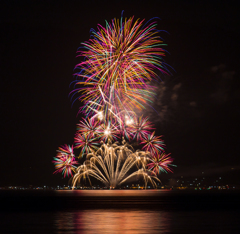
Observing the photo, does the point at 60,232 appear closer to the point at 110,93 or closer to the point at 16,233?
the point at 16,233

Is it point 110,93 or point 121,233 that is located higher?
point 110,93

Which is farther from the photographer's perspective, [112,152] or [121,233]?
[112,152]

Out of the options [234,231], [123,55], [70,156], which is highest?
[123,55]

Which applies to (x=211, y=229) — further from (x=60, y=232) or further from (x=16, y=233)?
(x=16, y=233)

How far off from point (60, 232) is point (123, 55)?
40.0 m

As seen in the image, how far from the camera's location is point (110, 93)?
58.3 metres

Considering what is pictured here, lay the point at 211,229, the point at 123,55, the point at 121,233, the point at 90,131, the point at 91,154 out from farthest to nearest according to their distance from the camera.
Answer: the point at 91,154 < the point at 90,131 < the point at 123,55 < the point at 211,229 < the point at 121,233

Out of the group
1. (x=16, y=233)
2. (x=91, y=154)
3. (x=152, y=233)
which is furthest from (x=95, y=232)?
(x=91, y=154)

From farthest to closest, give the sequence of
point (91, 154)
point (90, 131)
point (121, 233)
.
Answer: point (91, 154)
point (90, 131)
point (121, 233)

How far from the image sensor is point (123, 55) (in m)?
55.0

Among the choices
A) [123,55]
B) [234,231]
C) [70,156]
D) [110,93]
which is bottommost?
[234,231]

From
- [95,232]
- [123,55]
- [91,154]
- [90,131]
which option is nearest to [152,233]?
[95,232]

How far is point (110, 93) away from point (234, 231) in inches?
1636

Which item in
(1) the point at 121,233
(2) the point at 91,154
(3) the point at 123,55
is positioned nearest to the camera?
(1) the point at 121,233
